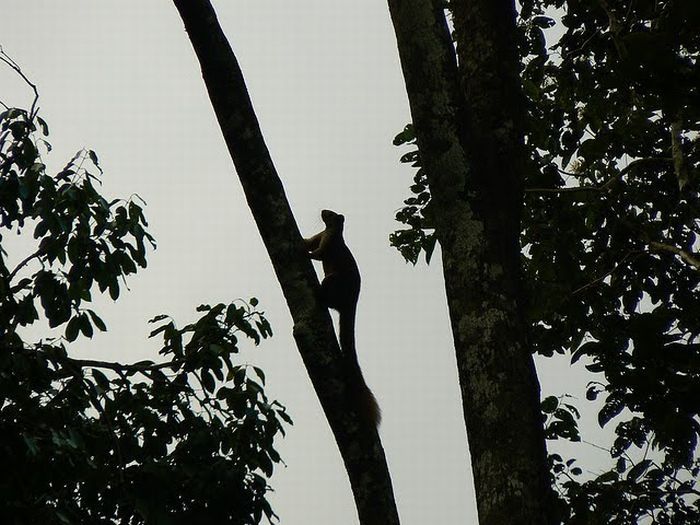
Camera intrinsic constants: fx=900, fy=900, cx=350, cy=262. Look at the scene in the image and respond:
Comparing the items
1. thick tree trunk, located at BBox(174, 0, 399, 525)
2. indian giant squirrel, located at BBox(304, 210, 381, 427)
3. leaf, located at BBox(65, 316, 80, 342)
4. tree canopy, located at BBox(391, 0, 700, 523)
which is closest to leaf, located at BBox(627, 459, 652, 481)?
tree canopy, located at BBox(391, 0, 700, 523)

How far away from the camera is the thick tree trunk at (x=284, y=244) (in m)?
2.58

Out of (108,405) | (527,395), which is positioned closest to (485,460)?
(527,395)

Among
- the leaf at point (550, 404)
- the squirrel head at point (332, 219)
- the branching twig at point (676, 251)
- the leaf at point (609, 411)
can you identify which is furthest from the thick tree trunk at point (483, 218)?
the squirrel head at point (332, 219)

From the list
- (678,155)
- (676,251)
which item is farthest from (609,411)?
(678,155)

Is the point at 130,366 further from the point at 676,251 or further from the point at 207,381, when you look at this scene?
the point at 676,251

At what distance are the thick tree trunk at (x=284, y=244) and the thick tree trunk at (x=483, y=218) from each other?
478mm

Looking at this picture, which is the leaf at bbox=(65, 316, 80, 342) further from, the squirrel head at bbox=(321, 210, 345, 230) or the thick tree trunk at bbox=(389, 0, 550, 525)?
the squirrel head at bbox=(321, 210, 345, 230)

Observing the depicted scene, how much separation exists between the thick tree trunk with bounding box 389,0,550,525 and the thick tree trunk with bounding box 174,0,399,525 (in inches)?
18.8

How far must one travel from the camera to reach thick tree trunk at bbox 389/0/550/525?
204cm

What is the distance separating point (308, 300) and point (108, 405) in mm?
1759

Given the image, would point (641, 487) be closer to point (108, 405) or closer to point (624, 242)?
point (624, 242)

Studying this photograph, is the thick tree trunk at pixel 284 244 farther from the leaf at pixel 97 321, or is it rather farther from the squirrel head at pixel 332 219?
the squirrel head at pixel 332 219

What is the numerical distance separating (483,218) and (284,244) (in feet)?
2.20

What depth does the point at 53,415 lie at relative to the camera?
3672 millimetres
